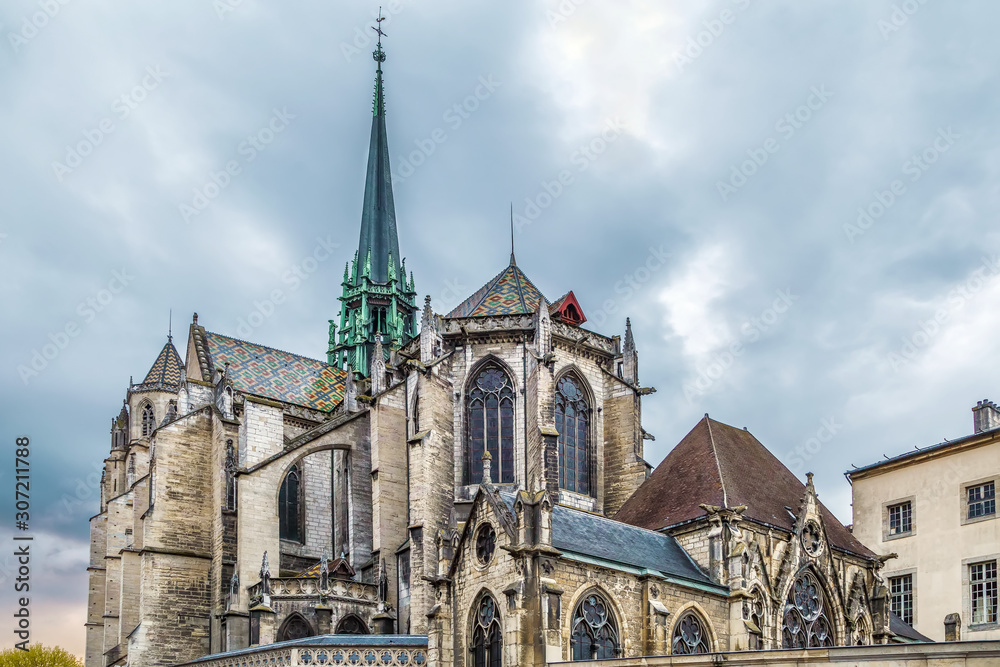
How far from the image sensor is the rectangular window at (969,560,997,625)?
3266 cm

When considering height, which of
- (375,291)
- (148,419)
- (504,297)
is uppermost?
(375,291)

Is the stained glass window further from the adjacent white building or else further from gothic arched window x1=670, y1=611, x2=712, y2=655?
the adjacent white building

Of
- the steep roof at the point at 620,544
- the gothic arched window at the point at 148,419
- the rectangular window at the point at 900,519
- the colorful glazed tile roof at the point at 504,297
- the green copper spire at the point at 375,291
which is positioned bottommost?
the steep roof at the point at 620,544

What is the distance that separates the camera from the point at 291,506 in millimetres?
37500

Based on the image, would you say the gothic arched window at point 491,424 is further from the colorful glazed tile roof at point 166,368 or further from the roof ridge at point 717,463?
the colorful glazed tile roof at point 166,368

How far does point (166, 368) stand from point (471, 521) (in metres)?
34.4

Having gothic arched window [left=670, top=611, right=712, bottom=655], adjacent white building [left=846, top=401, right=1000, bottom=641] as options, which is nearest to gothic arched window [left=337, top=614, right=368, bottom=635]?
gothic arched window [left=670, top=611, right=712, bottom=655]

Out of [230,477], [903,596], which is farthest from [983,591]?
[230,477]

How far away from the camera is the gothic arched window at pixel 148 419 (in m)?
53.0

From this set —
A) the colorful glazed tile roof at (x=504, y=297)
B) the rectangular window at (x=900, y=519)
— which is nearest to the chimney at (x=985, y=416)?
the rectangular window at (x=900, y=519)

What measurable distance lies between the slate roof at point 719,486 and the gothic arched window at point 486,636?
247 inches

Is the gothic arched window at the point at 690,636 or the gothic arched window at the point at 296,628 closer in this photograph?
the gothic arched window at the point at 690,636

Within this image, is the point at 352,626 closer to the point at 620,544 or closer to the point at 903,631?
the point at 620,544

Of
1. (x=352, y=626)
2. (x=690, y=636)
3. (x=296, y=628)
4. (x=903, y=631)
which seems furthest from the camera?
(x=352, y=626)
